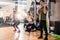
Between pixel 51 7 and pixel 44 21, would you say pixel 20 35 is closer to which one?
pixel 44 21

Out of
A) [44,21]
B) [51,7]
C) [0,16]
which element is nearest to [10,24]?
[0,16]

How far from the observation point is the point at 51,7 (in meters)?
1.54

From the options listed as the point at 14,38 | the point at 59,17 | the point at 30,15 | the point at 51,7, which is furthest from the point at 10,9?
the point at 59,17

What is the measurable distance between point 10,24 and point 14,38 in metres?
0.19

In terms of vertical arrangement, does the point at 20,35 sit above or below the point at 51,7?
below

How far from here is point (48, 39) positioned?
1.51 m

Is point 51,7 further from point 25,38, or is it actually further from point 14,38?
point 14,38

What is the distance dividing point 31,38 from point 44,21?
29 centimetres

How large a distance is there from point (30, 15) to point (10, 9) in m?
0.28

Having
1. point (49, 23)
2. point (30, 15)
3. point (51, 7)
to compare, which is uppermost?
point (51, 7)

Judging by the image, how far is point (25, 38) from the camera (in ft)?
4.96

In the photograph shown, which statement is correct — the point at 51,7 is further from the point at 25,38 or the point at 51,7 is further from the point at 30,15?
the point at 25,38

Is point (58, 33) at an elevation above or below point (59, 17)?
below

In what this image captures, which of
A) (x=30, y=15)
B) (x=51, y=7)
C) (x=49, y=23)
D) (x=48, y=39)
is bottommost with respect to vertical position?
(x=48, y=39)
